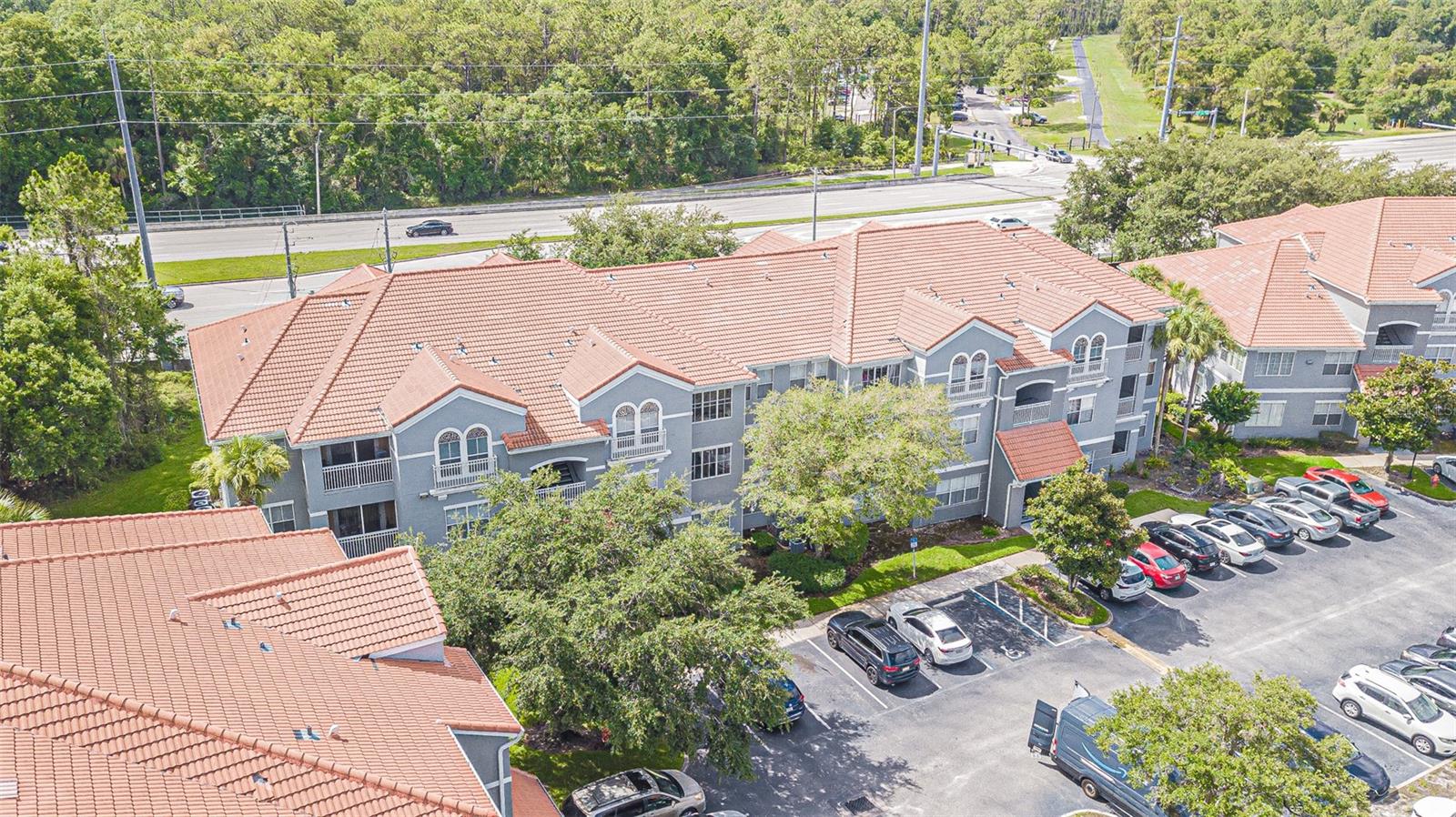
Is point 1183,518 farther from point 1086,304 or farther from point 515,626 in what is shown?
point 515,626

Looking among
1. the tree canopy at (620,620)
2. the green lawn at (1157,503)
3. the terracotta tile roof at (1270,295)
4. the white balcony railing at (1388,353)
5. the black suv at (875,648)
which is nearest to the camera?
the tree canopy at (620,620)

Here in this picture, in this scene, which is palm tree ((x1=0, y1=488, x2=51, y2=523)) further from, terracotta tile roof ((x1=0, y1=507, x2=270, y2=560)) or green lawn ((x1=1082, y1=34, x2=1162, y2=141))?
green lawn ((x1=1082, y1=34, x2=1162, y2=141))

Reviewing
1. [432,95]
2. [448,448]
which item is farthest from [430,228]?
[448,448]

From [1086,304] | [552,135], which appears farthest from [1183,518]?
[552,135]

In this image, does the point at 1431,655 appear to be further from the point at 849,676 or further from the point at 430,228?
the point at 430,228

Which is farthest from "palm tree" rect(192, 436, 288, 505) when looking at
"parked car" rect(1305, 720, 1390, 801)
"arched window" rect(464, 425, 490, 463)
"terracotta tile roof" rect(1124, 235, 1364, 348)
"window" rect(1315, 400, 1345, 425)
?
"window" rect(1315, 400, 1345, 425)

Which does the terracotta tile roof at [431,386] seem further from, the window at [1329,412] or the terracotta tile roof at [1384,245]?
the terracotta tile roof at [1384,245]

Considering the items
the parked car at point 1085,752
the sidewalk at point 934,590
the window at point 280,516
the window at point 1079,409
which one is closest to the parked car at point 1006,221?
the window at point 1079,409
